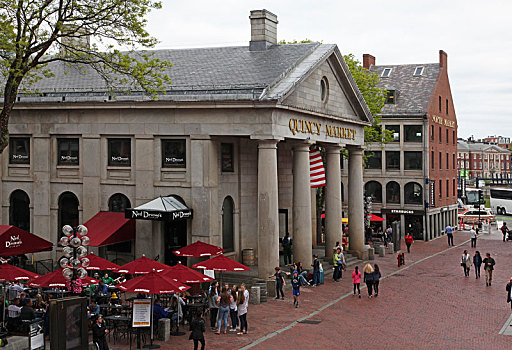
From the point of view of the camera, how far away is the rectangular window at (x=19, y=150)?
34219 millimetres

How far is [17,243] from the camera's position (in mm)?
26594

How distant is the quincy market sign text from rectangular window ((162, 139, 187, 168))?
18.1 ft

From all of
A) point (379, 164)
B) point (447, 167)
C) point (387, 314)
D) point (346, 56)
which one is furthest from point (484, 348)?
point (447, 167)

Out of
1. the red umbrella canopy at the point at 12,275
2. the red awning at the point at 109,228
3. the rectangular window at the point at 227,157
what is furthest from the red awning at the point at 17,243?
the rectangular window at the point at 227,157

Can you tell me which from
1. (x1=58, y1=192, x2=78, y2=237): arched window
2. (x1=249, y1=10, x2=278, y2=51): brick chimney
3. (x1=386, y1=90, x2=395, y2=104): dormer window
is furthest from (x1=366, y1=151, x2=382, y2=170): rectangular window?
(x1=58, y1=192, x2=78, y2=237): arched window

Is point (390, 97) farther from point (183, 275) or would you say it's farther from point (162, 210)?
point (183, 275)

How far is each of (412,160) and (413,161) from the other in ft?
0.48

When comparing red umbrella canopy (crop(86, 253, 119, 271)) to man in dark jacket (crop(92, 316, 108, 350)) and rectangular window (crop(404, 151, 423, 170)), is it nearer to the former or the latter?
man in dark jacket (crop(92, 316, 108, 350))

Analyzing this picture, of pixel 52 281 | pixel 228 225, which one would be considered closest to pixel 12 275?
pixel 52 281

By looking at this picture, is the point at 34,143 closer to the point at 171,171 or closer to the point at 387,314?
the point at 171,171

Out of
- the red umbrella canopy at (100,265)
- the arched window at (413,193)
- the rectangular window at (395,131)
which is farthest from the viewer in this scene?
the rectangular window at (395,131)

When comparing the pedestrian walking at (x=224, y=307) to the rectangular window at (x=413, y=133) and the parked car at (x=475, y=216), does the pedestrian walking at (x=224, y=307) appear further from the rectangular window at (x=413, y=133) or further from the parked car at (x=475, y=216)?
the parked car at (x=475, y=216)

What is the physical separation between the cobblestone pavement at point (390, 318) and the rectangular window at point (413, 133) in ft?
88.9

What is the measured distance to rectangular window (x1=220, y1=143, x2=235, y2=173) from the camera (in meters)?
32.3
